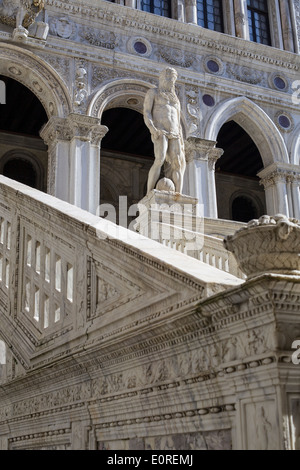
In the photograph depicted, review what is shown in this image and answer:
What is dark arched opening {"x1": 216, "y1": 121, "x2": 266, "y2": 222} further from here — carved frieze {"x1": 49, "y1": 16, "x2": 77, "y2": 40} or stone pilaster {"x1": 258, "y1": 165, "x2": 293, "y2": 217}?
carved frieze {"x1": 49, "y1": 16, "x2": 77, "y2": 40}

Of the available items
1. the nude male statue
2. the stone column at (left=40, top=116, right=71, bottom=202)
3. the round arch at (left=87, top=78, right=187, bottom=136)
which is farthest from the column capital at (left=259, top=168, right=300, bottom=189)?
the stone column at (left=40, top=116, right=71, bottom=202)

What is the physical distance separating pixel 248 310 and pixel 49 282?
287 cm

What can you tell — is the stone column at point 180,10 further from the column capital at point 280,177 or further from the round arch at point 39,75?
the column capital at point 280,177

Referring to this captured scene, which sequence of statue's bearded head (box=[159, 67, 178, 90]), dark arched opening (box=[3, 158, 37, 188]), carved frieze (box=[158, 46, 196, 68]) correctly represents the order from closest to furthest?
1. statue's bearded head (box=[159, 67, 178, 90])
2. carved frieze (box=[158, 46, 196, 68])
3. dark arched opening (box=[3, 158, 37, 188])

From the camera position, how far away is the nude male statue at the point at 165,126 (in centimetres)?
1359

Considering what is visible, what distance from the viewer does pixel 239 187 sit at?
26.0 m

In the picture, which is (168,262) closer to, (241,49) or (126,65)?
(126,65)

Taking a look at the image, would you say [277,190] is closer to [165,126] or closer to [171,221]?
[165,126]

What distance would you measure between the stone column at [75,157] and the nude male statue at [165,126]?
3066 millimetres

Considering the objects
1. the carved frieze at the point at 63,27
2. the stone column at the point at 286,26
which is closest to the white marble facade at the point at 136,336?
the carved frieze at the point at 63,27

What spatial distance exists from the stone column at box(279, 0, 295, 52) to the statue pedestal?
10202 millimetres

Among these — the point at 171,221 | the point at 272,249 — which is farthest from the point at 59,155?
the point at 272,249

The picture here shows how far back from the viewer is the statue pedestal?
10.1 metres

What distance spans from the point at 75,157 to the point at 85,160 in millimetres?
→ 269
